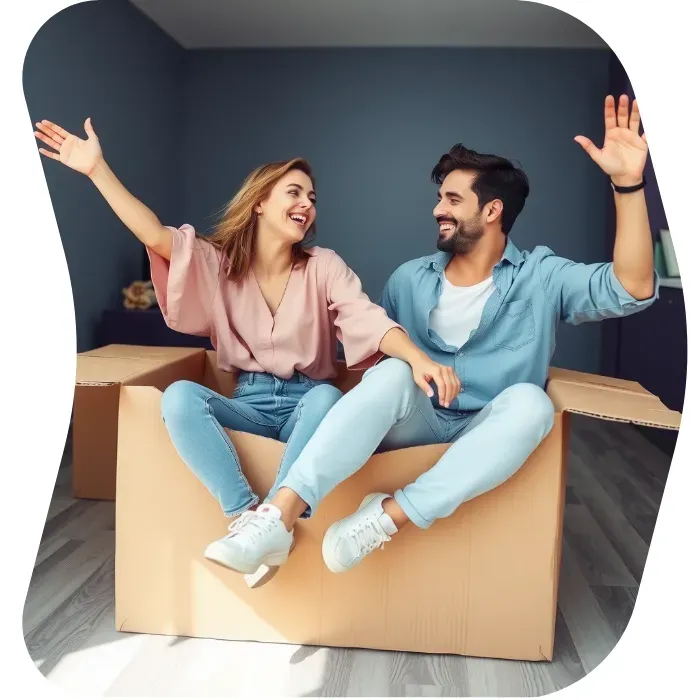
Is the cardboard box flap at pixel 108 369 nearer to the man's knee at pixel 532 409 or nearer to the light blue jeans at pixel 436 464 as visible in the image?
the light blue jeans at pixel 436 464

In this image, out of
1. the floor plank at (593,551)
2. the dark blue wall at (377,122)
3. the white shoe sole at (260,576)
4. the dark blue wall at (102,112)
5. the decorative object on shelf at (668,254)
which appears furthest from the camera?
the decorative object on shelf at (668,254)

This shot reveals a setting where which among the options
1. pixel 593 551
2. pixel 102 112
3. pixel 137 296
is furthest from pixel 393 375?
pixel 137 296

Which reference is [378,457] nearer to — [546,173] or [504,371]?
[504,371]

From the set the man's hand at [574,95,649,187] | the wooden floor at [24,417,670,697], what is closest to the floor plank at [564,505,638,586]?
the wooden floor at [24,417,670,697]

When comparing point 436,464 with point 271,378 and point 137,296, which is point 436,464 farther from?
point 137,296

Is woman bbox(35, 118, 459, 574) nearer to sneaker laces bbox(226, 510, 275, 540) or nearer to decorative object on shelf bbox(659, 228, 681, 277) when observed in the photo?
sneaker laces bbox(226, 510, 275, 540)

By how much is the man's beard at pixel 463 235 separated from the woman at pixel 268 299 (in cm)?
17

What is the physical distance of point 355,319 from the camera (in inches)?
44.9

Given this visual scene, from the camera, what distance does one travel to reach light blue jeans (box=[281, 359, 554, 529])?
953 mm

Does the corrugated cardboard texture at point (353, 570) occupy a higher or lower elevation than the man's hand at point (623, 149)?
Answer: lower

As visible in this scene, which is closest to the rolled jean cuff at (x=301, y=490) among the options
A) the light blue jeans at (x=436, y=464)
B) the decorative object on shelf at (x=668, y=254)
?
the light blue jeans at (x=436, y=464)

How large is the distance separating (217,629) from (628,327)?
1984 millimetres

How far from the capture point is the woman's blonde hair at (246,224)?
121 cm

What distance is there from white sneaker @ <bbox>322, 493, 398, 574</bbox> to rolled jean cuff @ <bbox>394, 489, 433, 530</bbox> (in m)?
0.02
